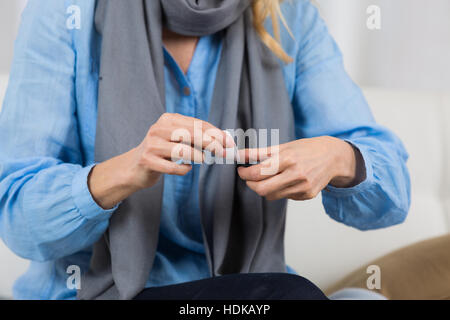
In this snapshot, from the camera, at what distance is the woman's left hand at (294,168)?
528mm

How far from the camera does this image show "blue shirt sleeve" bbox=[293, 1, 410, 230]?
67cm

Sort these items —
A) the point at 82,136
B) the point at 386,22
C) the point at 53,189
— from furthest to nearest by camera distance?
the point at 386,22 → the point at 82,136 → the point at 53,189

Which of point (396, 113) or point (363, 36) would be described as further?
point (363, 36)

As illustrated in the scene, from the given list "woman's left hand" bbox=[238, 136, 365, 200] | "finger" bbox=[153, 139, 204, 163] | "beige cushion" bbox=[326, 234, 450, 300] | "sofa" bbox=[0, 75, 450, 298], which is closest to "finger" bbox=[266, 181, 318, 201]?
"woman's left hand" bbox=[238, 136, 365, 200]

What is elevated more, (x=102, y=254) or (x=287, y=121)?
(x=287, y=121)

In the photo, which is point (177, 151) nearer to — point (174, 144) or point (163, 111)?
point (174, 144)

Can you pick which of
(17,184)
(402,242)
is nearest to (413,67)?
(402,242)

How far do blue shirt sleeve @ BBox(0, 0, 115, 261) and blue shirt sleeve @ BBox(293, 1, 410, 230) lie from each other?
33 centimetres

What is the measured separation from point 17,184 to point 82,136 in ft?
0.40

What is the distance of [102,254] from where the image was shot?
65cm

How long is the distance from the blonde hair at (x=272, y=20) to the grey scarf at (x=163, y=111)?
0.05 ft

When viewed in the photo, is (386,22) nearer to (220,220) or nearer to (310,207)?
(310,207)

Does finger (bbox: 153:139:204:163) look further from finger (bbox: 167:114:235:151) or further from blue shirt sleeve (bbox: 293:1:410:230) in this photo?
blue shirt sleeve (bbox: 293:1:410:230)

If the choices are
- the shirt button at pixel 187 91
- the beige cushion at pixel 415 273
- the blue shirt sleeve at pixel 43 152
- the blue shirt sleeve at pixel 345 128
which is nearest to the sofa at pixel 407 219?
the beige cushion at pixel 415 273
